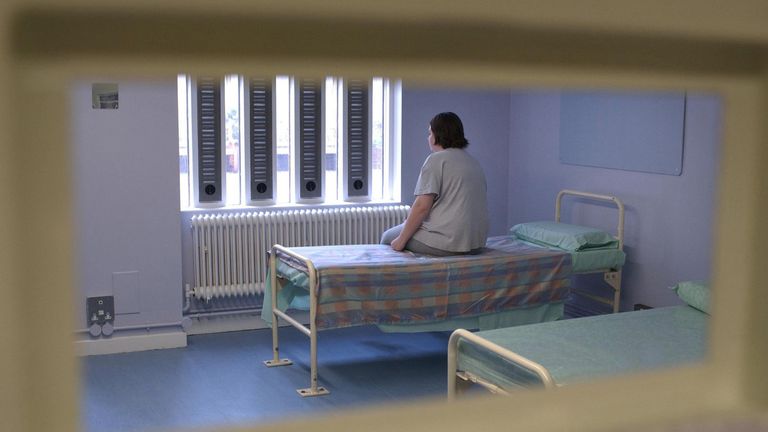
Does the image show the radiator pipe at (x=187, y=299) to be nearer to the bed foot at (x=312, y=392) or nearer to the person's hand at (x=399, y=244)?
the bed foot at (x=312, y=392)

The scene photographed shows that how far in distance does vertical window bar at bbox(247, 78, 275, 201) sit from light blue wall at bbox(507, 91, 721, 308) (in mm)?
1603

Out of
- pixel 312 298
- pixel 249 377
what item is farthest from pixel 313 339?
pixel 249 377

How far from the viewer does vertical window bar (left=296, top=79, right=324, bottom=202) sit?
5086 mm

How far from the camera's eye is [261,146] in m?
5.02

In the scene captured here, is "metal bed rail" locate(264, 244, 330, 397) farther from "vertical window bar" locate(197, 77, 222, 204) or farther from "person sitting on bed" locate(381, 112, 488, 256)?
"vertical window bar" locate(197, 77, 222, 204)

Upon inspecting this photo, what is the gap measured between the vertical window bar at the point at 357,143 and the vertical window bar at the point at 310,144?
0.60 ft

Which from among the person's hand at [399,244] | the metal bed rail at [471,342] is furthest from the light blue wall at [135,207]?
the metal bed rail at [471,342]

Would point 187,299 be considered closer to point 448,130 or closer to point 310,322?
point 310,322

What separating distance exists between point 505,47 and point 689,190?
4.25 metres

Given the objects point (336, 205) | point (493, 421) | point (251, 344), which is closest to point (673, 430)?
point (493, 421)

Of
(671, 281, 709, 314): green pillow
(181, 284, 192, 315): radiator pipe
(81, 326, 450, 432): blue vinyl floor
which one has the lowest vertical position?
(81, 326, 450, 432): blue vinyl floor

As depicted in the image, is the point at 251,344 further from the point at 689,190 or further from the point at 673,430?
the point at 673,430

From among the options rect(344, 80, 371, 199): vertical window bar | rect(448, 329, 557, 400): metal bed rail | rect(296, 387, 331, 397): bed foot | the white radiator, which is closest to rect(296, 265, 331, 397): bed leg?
rect(296, 387, 331, 397): bed foot

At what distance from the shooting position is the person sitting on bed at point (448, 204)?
169 inches
